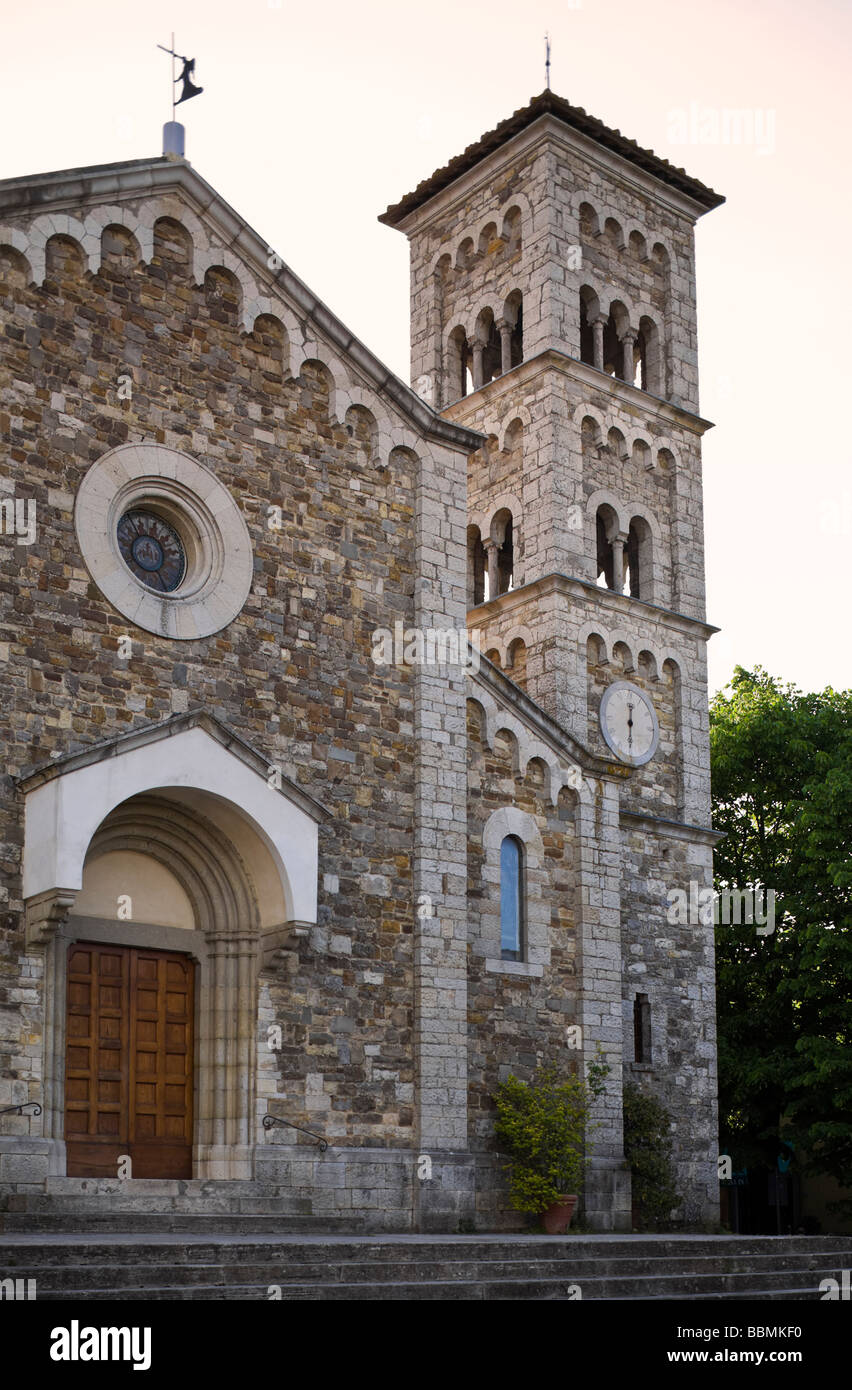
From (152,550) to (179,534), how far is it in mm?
422

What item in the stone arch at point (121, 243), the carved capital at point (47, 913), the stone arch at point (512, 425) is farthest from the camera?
the stone arch at point (512, 425)

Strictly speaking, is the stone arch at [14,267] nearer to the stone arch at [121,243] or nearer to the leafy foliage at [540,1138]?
the stone arch at [121,243]

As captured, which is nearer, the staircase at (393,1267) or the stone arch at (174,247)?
the staircase at (393,1267)

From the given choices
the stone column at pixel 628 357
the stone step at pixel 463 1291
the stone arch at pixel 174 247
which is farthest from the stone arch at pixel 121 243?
the stone step at pixel 463 1291

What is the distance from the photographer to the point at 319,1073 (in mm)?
17984

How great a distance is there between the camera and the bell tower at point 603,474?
2486 cm

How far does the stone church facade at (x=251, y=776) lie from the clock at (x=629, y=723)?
3390 mm

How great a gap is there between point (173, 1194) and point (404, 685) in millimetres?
6521

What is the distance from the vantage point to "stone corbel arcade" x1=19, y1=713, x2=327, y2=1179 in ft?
54.4

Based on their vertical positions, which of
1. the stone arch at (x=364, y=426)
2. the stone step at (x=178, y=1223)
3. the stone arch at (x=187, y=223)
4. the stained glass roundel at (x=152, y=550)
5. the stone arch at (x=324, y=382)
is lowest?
the stone step at (x=178, y=1223)

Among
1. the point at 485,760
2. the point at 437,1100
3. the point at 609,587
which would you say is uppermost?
the point at 609,587
